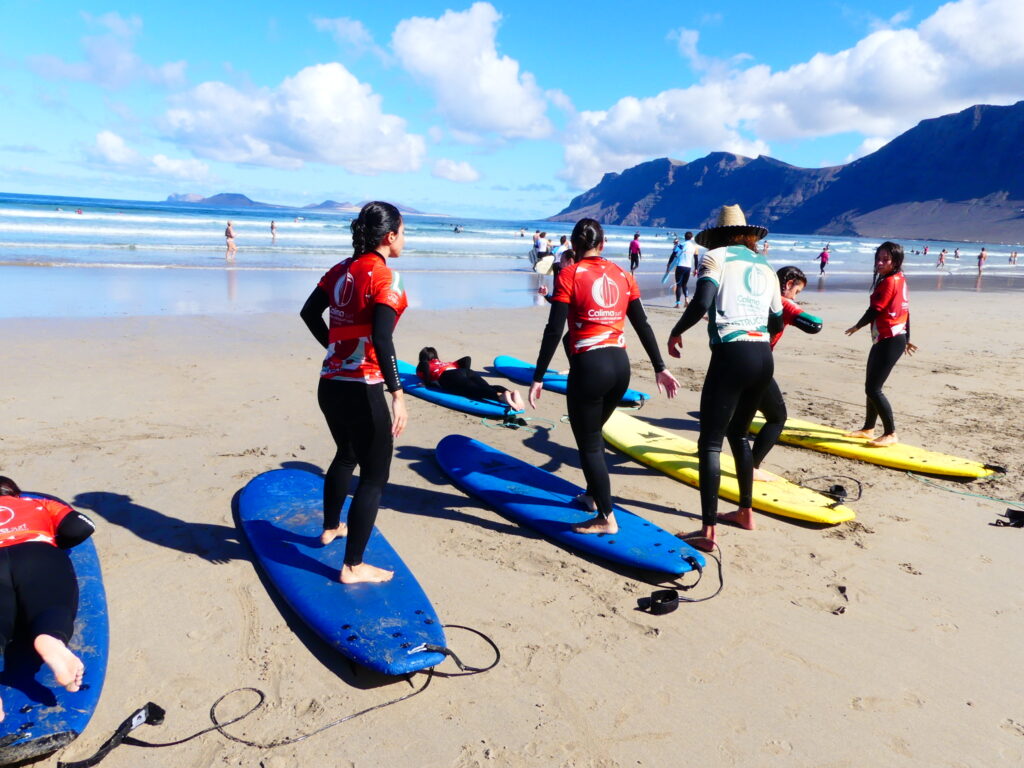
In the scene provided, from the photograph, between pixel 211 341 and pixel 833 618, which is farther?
pixel 211 341

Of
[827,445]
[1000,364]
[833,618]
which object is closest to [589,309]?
[833,618]

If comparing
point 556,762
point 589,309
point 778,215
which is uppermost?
point 778,215

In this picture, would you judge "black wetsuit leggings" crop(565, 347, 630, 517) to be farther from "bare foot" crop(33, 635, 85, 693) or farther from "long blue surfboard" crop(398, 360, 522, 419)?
"long blue surfboard" crop(398, 360, 522, 419)

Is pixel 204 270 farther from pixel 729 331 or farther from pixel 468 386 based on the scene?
pixel 729 331

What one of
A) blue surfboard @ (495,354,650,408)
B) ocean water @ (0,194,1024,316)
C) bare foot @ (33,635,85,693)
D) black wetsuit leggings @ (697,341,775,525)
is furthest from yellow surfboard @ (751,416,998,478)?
ocean water @ (0,194,1024,316)

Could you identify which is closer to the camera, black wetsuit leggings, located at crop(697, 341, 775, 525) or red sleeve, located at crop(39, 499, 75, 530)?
red sleeve, located at crop(39, 499, 75, 530)

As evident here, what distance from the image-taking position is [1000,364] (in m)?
9.86

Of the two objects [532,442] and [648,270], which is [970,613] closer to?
[532,442]

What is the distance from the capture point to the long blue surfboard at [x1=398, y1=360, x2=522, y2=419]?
6.57m

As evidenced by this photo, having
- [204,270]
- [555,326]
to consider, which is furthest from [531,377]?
[204,270]

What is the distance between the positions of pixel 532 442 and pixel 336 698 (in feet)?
11.7

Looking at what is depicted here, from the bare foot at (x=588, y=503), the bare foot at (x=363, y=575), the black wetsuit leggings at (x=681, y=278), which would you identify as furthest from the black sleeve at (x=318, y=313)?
the black wetsuit leggings at (x=681, y=278)

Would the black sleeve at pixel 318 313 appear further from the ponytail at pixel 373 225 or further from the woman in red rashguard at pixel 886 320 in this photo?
the woman in red rashguard at pixel 886 320

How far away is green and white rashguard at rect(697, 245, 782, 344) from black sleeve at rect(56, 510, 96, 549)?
10.8 ft
